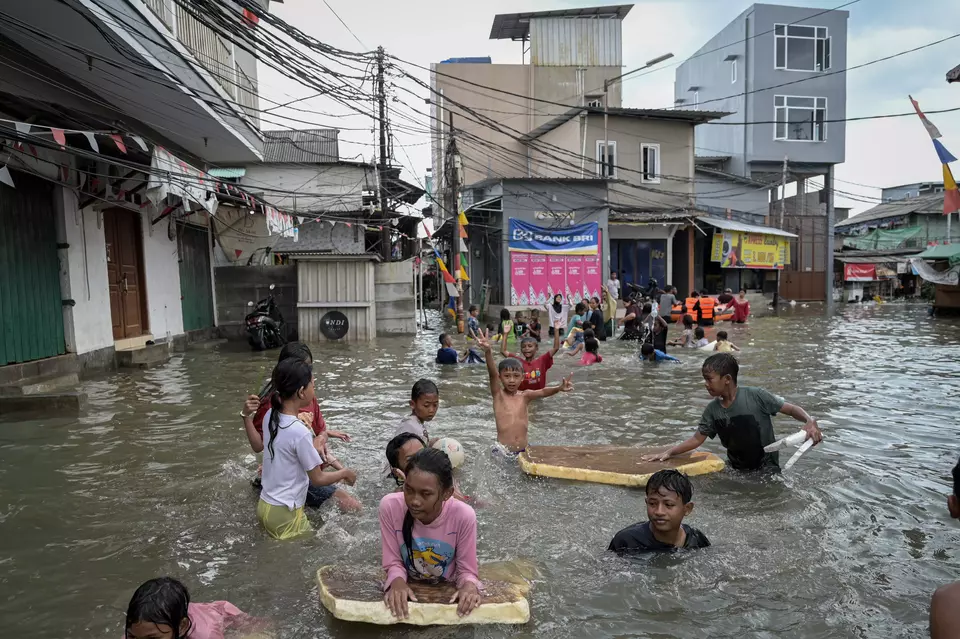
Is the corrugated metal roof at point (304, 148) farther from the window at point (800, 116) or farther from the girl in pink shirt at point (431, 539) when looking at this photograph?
the girl in pink shirt at point (431, 539)

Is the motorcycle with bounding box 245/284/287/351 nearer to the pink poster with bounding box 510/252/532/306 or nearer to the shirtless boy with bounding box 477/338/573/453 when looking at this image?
the pink poster with bounding box 510/252/532/306

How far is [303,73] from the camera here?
894cm

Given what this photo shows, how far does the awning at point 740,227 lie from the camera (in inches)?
1128

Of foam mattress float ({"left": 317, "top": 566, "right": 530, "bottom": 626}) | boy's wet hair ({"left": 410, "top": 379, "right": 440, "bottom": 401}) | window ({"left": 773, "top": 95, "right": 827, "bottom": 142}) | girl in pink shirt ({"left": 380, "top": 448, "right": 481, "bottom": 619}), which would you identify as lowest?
foam mattress float ({"left": 317, "top": 566, "right": 530, "bottom": 626})

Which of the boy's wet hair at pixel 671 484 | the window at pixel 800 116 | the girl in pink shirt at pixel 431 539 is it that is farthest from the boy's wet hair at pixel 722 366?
the window at pixel 800 116

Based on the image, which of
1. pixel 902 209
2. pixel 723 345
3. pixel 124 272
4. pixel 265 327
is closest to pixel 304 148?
pixel 265 327

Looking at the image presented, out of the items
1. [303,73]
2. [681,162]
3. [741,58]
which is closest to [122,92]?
[303,73]

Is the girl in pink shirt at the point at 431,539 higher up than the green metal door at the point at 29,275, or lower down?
lower down

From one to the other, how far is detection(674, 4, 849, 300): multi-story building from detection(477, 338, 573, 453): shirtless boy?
29.0m

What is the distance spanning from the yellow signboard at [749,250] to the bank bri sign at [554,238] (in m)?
7.50

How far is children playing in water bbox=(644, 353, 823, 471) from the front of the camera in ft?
18.6

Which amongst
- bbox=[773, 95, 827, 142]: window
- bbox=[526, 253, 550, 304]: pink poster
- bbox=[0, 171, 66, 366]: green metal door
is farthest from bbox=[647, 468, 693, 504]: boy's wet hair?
bbox=[773, 95, 827, 142]: window

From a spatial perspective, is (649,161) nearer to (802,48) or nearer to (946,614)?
(802,48)

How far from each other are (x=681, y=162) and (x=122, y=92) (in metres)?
22.2
